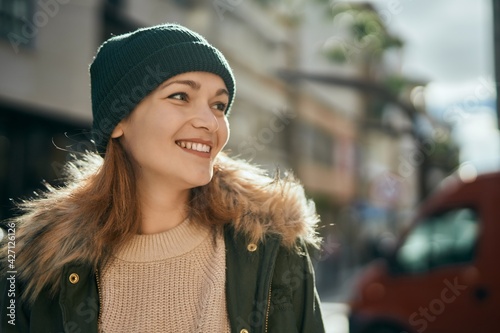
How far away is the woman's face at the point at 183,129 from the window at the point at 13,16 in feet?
27.5

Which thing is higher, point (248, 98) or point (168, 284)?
point (248, 98)

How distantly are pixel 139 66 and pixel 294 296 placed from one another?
3.67 feet

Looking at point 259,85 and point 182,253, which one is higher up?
point 259,85

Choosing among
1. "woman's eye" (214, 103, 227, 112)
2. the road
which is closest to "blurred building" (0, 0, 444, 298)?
"woman's eye" (214, 103, 227, 112)

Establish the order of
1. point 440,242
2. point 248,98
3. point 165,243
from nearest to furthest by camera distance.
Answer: point 165,243
point 440,242
point 248,98

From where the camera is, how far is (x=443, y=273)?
6.57m

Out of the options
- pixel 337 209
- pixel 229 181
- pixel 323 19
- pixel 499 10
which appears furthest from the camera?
pixel 337 209

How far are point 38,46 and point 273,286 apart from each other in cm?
924

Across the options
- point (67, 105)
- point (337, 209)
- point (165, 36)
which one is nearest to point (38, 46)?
point (67, 105)

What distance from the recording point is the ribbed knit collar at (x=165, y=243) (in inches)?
101

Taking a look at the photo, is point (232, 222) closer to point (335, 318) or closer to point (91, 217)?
point (91, 217)

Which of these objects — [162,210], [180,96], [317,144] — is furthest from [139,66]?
[317,144]

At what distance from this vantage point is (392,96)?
12.0m

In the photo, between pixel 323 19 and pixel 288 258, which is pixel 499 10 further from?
pixel 323 19
